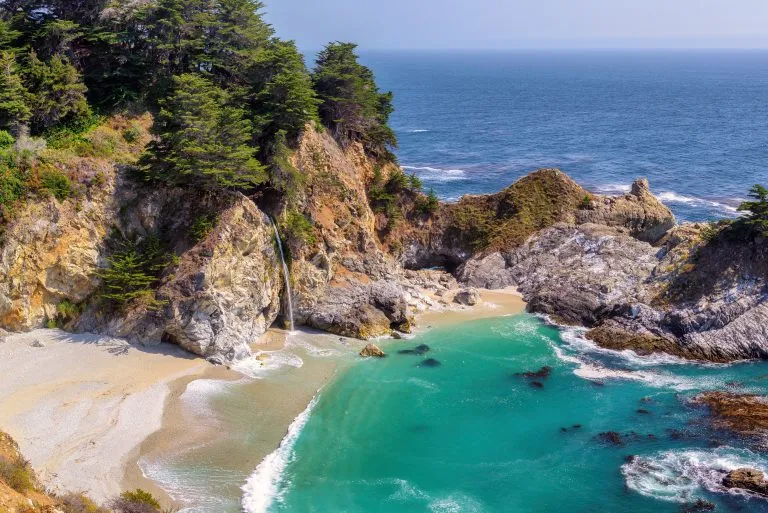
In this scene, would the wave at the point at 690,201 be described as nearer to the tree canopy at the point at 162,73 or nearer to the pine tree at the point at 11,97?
the tree canopy at the point at 162,73

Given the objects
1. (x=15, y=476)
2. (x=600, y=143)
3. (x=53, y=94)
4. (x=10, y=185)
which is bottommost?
(x=15, y=476)

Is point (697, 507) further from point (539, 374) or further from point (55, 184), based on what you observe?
point (55, 184)

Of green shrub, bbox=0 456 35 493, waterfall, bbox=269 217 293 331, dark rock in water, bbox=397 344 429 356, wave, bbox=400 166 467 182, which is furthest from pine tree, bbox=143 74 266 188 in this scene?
wave, bbox=400 166 467 182

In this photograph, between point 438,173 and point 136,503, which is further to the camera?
point 438,173

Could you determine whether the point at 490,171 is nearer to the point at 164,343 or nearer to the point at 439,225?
the point at 439,225

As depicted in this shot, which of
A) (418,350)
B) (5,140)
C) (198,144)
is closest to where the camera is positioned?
(198,144)

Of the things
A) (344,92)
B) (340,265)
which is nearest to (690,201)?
(344,92)

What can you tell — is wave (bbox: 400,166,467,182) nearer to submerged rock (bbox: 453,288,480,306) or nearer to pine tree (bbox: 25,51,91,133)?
submerged rock (bbox: 453,288,480,306)
